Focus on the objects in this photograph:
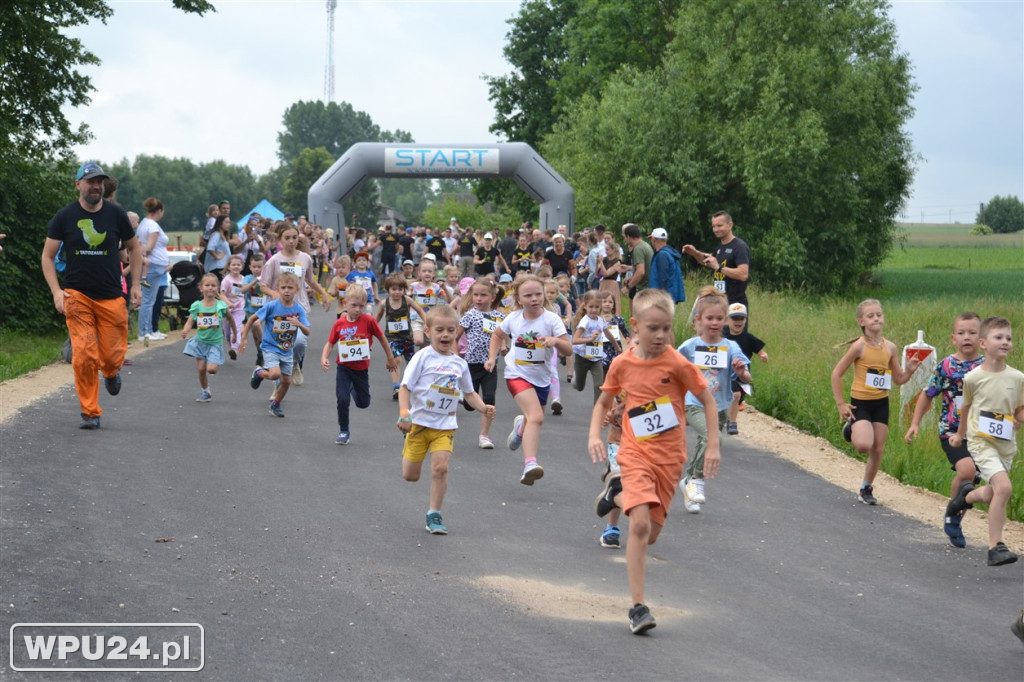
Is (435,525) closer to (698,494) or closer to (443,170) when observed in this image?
(698,494)

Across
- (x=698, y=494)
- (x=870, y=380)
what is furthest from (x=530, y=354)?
(x=870, y=380)

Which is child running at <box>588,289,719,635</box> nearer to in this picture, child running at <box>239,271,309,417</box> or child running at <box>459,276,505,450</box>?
child running at <box>459,276,505,450</box>

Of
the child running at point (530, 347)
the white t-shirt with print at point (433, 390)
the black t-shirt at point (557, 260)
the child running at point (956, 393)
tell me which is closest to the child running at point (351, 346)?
the child running at point (530, 347)

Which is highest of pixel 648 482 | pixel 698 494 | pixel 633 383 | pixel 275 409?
pixel 633 383

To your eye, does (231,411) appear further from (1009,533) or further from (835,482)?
(1009,533)

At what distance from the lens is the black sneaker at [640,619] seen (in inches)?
255

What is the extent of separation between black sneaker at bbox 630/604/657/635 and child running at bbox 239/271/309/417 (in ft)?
25.3

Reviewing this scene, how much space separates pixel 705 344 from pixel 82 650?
5435mm

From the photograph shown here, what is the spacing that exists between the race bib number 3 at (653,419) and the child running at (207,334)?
335 inches

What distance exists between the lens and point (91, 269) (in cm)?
1136

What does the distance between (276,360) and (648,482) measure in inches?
299

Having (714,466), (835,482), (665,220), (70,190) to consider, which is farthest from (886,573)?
(665,220)

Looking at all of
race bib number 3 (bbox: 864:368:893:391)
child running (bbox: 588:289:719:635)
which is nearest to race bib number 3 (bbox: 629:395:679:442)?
child running (bbox: 588:289:719:635)

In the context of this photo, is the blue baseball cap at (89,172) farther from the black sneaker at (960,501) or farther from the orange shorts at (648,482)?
the black sneaker at (960,501)
